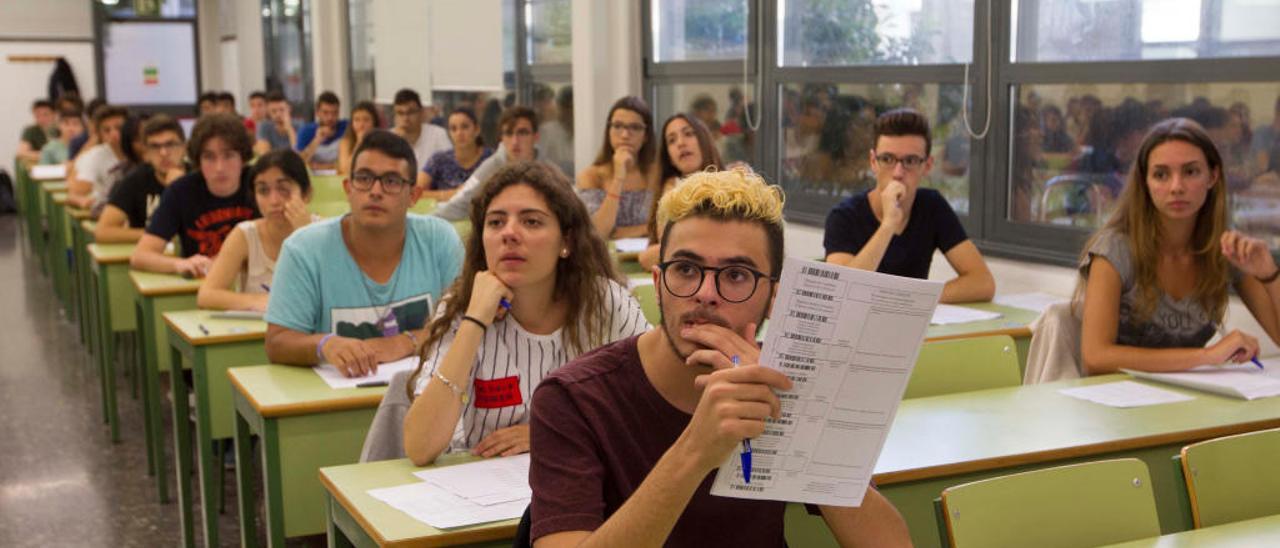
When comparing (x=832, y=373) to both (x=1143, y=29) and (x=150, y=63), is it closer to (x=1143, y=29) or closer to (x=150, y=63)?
(x=1143, y=29)

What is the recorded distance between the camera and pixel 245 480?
3.41 meters

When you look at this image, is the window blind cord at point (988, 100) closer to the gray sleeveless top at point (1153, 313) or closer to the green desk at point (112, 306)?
the gray sleeveless top at point (1153, 313)

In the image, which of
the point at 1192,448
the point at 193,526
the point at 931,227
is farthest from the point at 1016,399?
the point at 193,526

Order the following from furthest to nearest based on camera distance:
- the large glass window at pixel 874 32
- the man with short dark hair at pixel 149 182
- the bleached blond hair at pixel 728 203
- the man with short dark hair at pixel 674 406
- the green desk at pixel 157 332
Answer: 1. the man with short dark hair at pixel 149 182
2. the large glass window at pixel 874 32
3. the green desk at pixel 157 332
4. the bleached blond hair at pixel 728 203
5. the man with short dark hair at pixel 674 406

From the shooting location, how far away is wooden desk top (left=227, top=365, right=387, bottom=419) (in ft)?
9.95

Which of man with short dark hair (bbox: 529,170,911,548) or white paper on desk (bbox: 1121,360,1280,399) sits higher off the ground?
man with short dark hair (bbox: 529,170,911,548)

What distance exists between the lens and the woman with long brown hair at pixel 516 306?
270cm

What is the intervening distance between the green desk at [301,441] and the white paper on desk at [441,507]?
2.17 ft

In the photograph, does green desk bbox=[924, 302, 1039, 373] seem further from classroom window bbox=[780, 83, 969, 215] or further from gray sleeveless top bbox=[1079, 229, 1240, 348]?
classroom window bbox=[780, 83, 969, 215]

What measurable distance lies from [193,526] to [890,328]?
10.5 feet

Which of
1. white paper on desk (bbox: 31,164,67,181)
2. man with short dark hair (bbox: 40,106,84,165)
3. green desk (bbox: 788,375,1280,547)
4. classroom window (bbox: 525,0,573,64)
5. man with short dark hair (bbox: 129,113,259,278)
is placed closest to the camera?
green desk (bbox: 788,375,1280,547)

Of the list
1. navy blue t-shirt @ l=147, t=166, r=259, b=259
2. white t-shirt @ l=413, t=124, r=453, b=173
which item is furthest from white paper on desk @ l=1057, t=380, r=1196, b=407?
white t-shirt @ l=413, t=124, r=453, b=173

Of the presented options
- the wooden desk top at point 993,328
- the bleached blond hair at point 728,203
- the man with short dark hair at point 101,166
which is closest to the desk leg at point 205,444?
A: the wooden desk top at point 993,328

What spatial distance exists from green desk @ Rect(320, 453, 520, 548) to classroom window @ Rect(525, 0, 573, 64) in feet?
19.0
